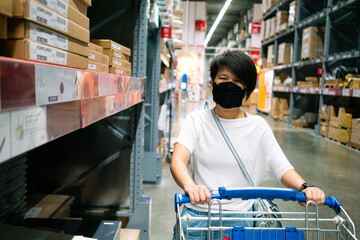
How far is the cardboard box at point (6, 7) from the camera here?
2.18ft

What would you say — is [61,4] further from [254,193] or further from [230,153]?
[230,153]

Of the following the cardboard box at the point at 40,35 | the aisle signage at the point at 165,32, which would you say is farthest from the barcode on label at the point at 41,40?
the aisle signage at the point at 165,32

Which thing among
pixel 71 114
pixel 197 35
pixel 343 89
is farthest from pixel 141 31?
pixel 197 35

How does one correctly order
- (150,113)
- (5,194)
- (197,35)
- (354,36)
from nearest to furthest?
(5,194) < (150,113) < (354,36) < (197,35)

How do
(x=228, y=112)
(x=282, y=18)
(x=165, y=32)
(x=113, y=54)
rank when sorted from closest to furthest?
(x=228, y=112) < (x=113, y=54) < (x=165, y=32) < (x=282, y=18)

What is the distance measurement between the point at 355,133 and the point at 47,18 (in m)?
6.69

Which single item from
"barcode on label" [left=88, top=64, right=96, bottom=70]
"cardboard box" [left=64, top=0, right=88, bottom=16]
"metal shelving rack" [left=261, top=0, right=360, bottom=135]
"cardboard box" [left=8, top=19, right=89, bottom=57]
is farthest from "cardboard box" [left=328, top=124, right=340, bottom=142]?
"cardboard box" [left=8, top=19, right=89, bottom=57]

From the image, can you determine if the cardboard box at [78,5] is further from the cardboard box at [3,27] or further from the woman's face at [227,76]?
the woman's face at [227,76]

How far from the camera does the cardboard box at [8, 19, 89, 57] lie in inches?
29.5

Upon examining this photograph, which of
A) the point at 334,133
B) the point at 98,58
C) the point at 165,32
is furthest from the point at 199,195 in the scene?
the point at 334,133

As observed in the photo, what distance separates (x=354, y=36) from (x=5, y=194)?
902cm

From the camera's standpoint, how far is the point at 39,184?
10.00 ft

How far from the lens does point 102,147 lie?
3.01 meters

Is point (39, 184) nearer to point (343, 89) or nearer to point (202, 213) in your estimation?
point (202, 213)
